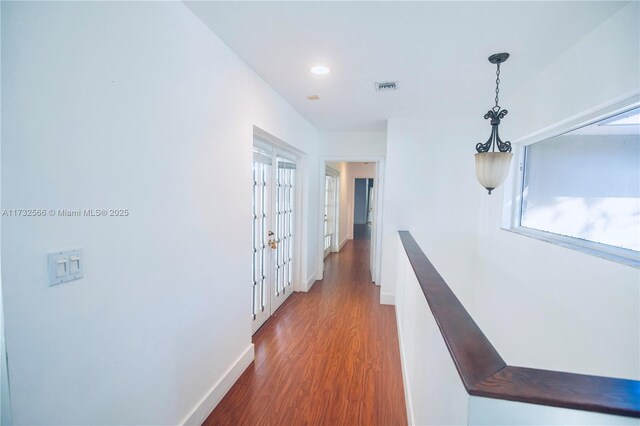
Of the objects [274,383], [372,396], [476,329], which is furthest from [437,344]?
[274,383]

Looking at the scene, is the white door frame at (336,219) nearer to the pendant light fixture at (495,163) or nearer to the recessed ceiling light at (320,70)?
the recessed ceiling light at (320,70)

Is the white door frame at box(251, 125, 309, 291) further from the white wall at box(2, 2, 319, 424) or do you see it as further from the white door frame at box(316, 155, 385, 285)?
the white wall at box(2, 2, 319, 424)

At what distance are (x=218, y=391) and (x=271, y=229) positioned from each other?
171 cm

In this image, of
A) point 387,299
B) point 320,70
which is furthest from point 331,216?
point 320,70

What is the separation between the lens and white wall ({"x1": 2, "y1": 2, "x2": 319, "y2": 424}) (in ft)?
2.97

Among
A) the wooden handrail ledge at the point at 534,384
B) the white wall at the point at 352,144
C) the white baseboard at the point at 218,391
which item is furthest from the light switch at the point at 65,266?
the white wall at the point at 352,144

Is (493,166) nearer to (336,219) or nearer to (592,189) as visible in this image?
(592,189)

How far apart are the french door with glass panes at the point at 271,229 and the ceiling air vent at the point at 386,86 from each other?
1.32 meters

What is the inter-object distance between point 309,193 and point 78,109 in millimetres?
3285

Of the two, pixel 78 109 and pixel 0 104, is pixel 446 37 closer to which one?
pixel 78 109

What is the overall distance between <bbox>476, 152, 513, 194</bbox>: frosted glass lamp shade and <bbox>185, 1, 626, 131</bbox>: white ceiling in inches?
27.5

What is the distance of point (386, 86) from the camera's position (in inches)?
102

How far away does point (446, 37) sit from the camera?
5.84 ft

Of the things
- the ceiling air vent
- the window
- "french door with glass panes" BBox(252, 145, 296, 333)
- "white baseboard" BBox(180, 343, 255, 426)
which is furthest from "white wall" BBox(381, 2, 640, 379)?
"white baseboard" BBox(180, 343, 255, 426)
